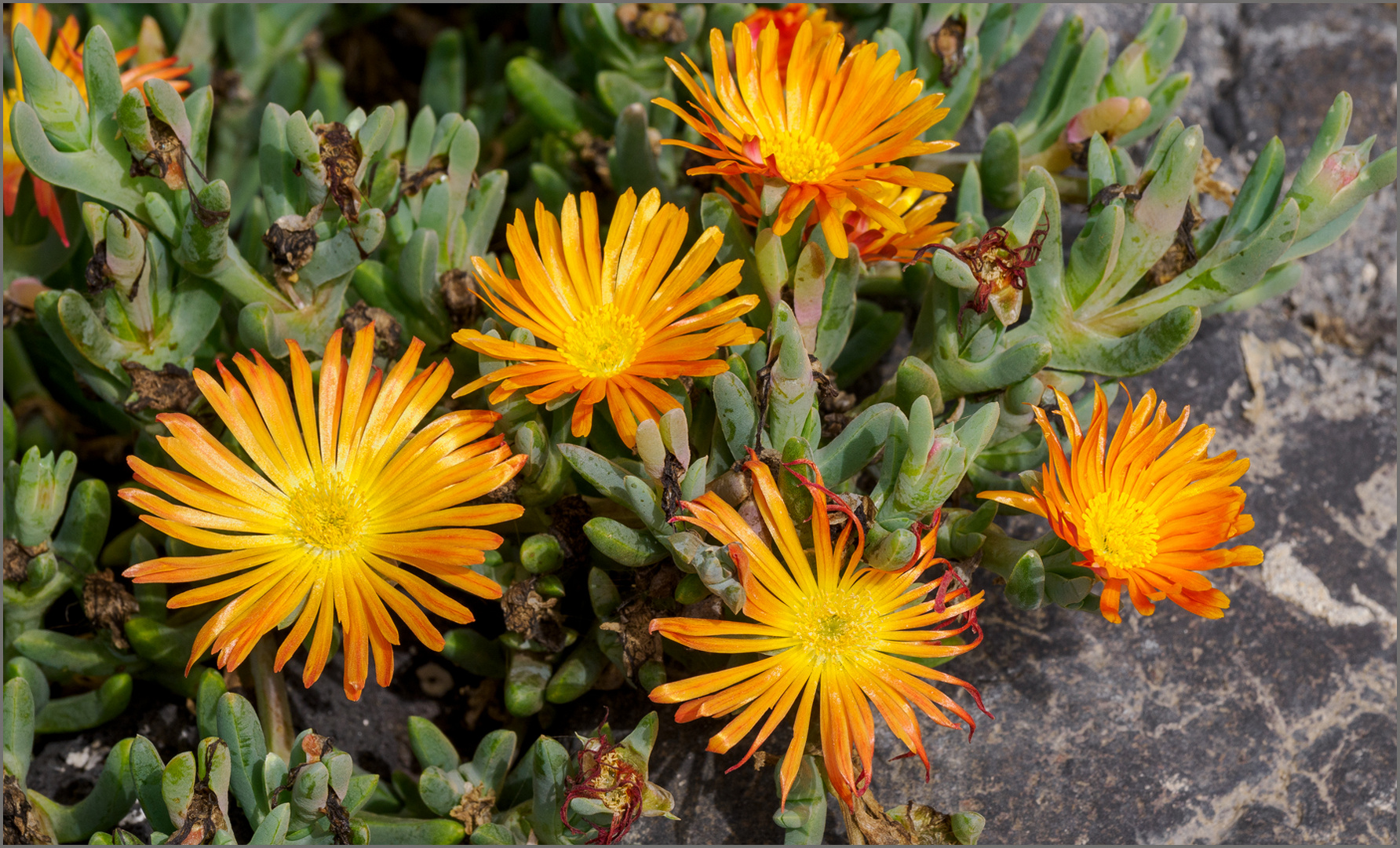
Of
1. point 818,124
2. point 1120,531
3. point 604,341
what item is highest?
point 818,124

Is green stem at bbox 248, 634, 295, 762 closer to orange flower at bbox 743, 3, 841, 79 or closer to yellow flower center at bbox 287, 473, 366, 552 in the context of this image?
yellow flower center at bbox 287, 473, 366, 552

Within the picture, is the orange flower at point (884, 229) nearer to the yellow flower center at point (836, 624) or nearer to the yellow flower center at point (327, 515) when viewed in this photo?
the yellow flower center at point (836, 624)

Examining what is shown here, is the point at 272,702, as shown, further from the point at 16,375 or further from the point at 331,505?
the point at 16,375

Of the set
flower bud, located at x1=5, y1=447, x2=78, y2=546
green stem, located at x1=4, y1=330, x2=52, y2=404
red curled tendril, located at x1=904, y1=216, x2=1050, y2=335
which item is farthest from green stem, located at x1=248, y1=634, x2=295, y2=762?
Answer: red curled tendril, located at x1=904, y1=216, x2=1050, y2=335

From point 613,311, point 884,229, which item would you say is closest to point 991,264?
point 884,229

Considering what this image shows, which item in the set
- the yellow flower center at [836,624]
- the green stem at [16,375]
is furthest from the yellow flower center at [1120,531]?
the green stem at [16,375]
